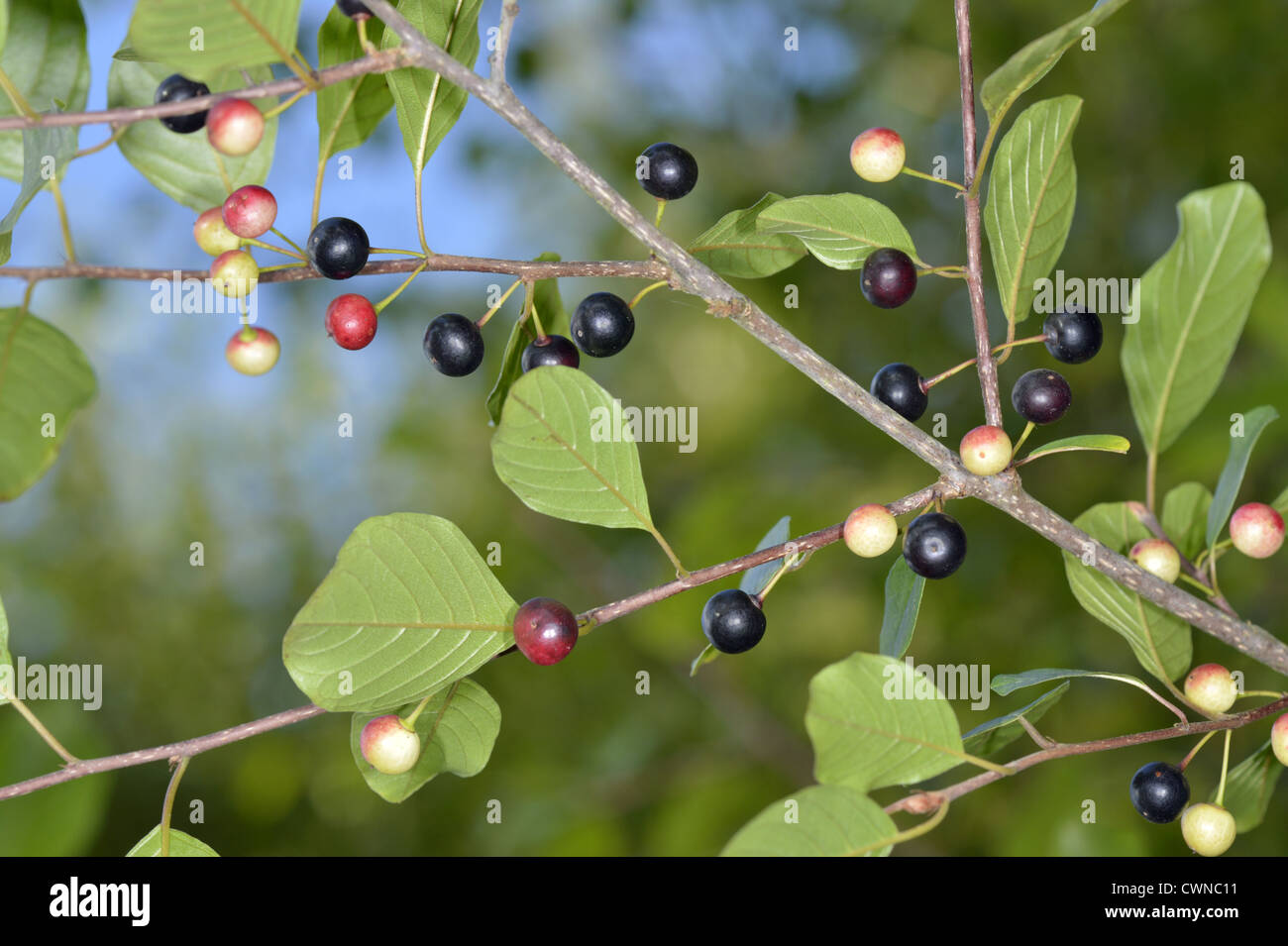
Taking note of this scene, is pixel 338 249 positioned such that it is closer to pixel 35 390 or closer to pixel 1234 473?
pixel 35 390

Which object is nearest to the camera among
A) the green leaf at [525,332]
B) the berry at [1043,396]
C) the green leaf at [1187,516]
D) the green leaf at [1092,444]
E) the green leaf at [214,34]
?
the green leaf at [214,34]

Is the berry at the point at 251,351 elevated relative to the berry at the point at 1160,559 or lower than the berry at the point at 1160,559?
elevated

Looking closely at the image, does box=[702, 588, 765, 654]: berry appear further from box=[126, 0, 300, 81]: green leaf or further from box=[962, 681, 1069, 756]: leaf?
box=[126, 0, 300, 81]: green leaf

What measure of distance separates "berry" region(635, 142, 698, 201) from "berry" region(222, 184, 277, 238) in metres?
0.31

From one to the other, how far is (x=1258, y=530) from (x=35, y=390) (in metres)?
1.00

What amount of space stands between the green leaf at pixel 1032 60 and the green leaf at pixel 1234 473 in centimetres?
36

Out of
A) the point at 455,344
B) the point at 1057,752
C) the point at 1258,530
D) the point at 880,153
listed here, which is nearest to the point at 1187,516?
the point at 1258,530

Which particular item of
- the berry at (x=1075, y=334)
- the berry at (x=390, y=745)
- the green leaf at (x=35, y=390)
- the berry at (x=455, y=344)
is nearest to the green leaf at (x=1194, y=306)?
the berry at (x=1075, y=334)

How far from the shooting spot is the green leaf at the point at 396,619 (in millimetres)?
749

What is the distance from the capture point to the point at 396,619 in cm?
78

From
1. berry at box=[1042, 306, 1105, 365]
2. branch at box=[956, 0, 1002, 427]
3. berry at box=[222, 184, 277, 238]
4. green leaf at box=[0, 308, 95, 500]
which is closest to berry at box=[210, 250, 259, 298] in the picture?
berry at box=[222, 184, 277, 238]

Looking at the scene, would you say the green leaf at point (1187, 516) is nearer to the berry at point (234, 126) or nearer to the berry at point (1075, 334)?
the berry at point (1075, 334)

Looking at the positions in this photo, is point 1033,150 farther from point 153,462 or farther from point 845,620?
point 153,462

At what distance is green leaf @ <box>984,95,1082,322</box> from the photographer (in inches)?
31.8
